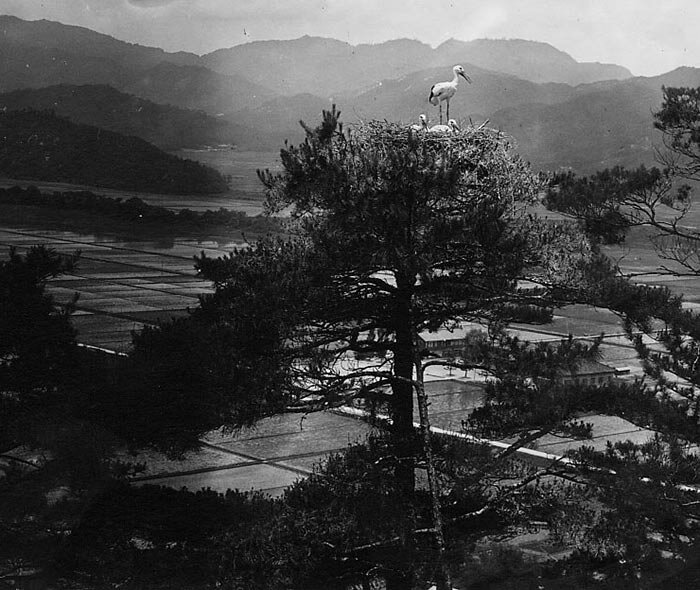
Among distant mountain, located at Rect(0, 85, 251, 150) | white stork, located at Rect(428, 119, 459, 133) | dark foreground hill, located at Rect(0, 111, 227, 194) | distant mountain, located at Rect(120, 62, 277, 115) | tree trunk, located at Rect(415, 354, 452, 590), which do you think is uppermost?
distant mountain, located at Rect(120, 62, 277, 115)

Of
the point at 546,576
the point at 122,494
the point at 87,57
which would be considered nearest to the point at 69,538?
the point at 122,494

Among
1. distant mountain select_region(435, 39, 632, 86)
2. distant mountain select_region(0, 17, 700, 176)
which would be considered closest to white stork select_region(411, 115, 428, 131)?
distant mountain select_region(0, 17, 700, 176)

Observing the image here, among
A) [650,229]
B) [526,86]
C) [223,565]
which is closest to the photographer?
[223,565]

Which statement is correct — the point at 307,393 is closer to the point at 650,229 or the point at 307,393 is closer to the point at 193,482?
the point at 193,482

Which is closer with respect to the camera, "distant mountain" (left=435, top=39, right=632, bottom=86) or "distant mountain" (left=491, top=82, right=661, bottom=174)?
"distant mountain" (left=435, top=39, right=632, bottom=86)

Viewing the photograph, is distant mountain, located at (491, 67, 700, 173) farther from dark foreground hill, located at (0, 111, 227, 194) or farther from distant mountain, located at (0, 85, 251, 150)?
dark foreground hill, located at (0, 111, 227, 194)

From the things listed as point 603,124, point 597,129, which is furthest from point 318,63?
Result: point 603,124

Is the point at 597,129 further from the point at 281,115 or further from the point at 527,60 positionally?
the point at 281,115
